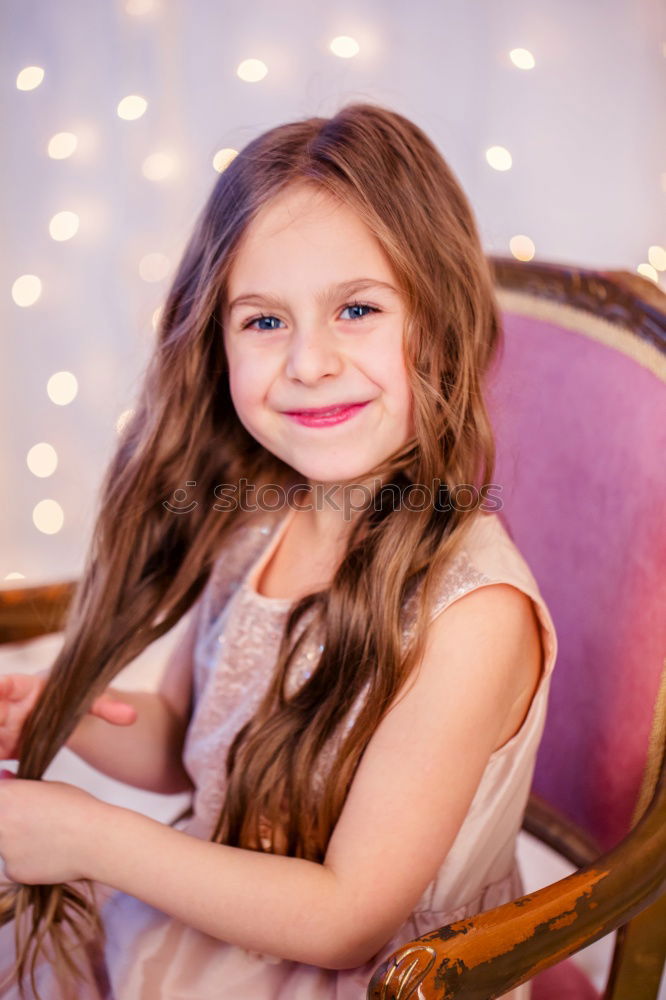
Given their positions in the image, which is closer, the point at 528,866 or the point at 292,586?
the point at 292,586

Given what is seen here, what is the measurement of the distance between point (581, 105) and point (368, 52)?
0.28m

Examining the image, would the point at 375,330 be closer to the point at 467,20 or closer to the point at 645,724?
the point at 645,724

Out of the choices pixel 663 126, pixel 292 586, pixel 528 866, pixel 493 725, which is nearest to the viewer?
pixel 493 725

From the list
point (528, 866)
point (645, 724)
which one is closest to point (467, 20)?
point (645, 724)

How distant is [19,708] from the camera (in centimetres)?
91

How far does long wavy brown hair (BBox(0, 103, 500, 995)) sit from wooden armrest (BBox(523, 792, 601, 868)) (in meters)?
0.25

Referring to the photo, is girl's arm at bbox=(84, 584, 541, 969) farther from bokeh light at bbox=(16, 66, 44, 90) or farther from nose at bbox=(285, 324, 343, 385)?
bokeh light at bbox=(16, 66, 44, 90)

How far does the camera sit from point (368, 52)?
1.25 m

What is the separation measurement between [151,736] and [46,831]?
251 millimetres

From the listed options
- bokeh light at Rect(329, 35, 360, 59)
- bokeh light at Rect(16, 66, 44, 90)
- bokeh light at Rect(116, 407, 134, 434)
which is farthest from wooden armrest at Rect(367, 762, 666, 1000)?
bokeh light at Rect(16, 66, 44, 90)

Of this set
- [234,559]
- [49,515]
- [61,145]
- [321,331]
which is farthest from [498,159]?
[49,515]

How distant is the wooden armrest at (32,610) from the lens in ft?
3.31

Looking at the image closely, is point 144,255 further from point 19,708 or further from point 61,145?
point 19,708

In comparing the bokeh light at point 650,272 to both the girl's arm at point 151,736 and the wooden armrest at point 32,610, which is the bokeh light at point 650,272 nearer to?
the girl's arm at point 151,736
